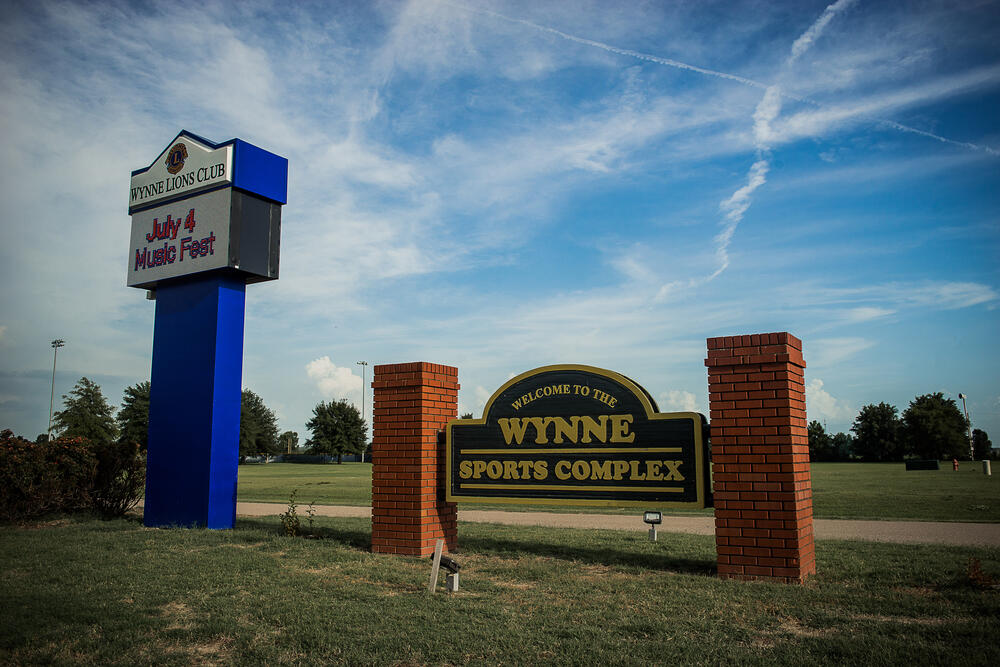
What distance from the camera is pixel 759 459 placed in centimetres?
689

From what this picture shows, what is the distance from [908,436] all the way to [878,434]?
19.0 feet

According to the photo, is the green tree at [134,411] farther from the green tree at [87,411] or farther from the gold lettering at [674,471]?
the gold lettering at [674,471]

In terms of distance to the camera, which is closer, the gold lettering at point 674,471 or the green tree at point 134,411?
the gold lettering at point 674,471

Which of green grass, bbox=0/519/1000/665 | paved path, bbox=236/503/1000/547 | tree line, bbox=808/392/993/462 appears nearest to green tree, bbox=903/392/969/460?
tree line, bbox=808/392/993/462

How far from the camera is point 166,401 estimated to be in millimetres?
11773


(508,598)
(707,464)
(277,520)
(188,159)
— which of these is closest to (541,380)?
(707,464)

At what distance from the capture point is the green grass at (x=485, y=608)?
4.63m

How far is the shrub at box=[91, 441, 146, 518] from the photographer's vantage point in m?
12.8

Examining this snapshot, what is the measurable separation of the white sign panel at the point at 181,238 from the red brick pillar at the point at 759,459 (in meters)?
8.38

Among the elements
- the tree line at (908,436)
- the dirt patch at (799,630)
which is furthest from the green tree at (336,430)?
the dirt patch at (799,630)

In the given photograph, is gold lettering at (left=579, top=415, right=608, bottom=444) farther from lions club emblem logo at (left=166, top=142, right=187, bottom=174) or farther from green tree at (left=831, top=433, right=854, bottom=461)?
green tree at (left=831, top=433, right=854, bottom=461)

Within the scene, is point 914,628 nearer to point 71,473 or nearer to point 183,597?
point 183,597

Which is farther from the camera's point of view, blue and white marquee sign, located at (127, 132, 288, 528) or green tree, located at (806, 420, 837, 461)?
green tree, located at (806, 420, 837, 461)

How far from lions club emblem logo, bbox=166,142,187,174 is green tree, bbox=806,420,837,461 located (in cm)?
7863
